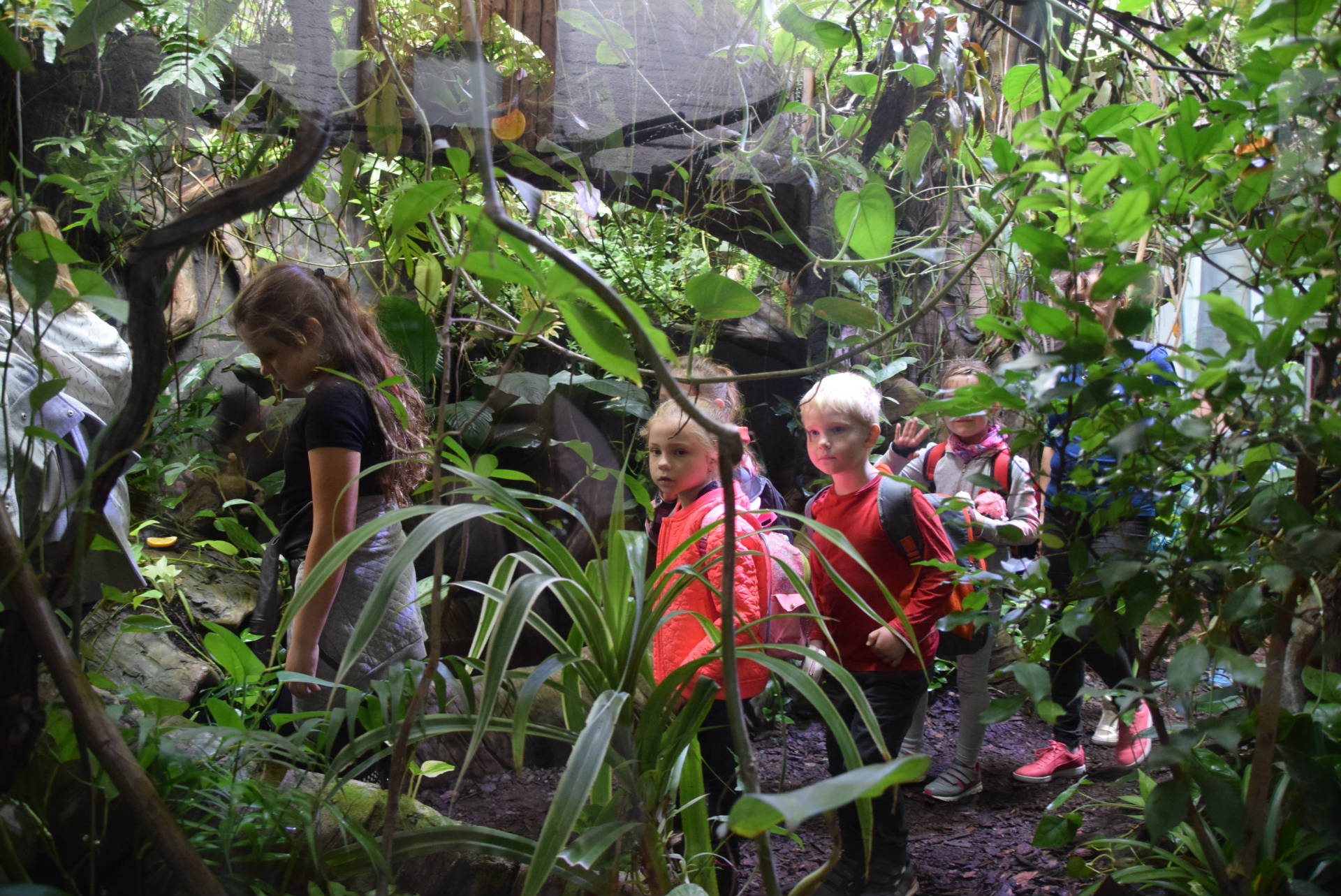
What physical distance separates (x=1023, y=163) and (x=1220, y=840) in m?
0.97

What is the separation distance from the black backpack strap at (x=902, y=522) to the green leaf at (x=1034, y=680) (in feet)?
2.30

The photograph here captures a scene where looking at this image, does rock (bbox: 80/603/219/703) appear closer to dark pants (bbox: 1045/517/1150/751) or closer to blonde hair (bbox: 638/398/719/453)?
blonde hair (bbox: 638/398/719/453)

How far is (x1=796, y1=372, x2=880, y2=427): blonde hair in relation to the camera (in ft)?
6.07

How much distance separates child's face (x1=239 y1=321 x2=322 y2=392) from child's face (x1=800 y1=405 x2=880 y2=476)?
102cm

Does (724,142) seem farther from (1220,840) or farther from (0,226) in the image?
(1220,840)

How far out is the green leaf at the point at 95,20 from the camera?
1050 mm

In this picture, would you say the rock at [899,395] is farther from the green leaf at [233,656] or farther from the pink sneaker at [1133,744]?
the green leaf at [233,656]

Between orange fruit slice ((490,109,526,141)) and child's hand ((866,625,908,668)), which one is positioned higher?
orange fruit slice ((490,109,526,141))

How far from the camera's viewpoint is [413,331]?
3.14ft

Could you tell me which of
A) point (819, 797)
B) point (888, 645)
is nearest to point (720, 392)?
point (888, 645)

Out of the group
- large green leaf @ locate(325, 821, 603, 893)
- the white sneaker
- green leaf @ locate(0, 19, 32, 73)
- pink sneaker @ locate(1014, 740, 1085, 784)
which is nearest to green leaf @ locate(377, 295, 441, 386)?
green leaf @ locate(0, 19, 32, 73)

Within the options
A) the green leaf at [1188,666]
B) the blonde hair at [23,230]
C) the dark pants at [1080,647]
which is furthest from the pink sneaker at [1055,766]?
the blonde hair at [23,230]

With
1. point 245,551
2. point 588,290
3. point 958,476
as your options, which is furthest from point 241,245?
point 958,476

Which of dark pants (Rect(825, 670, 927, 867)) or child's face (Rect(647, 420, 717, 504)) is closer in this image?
dark pants (Rect(825, 670, 927, 867))
